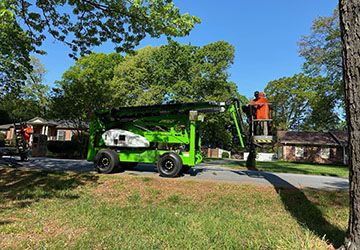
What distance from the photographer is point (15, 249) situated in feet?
9.02

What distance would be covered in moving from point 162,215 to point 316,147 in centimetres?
3022

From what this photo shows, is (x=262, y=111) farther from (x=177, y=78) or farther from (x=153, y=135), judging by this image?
(x=177, y=78)

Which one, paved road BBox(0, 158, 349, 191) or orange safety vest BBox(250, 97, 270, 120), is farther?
orange safety vest BBox(250, 97, 270, 120)

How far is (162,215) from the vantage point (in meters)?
4.01

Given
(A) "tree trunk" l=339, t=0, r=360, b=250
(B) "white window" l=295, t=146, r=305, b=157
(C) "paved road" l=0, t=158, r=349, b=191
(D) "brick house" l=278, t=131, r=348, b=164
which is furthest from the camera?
(B) "white window" l=295, t=146, r=305, b=157

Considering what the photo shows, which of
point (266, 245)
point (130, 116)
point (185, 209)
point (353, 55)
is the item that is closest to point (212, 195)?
point (185, 209)

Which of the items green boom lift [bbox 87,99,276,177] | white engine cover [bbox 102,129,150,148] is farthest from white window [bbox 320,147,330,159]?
white engine cover [bbox 102,129,150,148]

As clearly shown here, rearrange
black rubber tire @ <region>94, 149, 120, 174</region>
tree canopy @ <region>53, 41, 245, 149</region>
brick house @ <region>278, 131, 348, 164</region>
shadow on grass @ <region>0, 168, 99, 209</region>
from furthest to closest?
brick house @ <region>278, 131, 348, 164</region>, tree canopy @ <region>53, 41, 245, 149</region>, black rubber tire @ <region>94, 149, 120, 174</region>, shadow on grass @ <region>0, 168, 99, 209</region>

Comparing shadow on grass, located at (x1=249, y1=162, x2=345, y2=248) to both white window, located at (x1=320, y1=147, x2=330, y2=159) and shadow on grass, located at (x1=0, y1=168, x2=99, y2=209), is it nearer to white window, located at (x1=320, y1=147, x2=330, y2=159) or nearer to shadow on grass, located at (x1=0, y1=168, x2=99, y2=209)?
shadow on grass, located at (x1=0, y1=168, x2=99, y2=209)

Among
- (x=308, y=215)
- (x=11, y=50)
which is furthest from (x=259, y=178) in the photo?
(x=11, y=50)

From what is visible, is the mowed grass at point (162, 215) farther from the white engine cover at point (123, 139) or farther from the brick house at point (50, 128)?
the brick house at point (50, 128)

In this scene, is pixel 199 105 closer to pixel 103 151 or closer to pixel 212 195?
pixel 212 195

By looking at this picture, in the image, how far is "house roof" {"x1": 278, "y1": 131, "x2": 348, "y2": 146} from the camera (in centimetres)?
2744

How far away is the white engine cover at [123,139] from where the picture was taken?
8.59 meters
